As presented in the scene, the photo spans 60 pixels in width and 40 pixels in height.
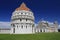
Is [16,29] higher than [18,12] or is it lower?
lower

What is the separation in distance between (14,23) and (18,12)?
543cm

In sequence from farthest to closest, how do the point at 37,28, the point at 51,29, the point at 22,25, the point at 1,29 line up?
the point at 51,29
the point at 37,28
the point at 1,29
the point at 22,25

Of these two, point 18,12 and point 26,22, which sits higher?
point 18,12

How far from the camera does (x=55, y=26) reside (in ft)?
262

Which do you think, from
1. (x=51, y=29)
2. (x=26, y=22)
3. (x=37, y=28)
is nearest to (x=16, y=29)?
(x=26, y=22)

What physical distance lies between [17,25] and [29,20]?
245 inches

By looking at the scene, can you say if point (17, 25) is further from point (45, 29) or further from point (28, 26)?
point (45, 29)

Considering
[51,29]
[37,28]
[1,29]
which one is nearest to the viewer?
[1,29]

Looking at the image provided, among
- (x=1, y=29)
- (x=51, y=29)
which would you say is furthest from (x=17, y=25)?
(x=51, y=29)

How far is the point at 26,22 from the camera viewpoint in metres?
55.8

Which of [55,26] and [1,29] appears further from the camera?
[55,26]

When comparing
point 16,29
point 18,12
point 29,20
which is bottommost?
point 16,29

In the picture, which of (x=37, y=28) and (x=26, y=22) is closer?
(x=26, y=22)

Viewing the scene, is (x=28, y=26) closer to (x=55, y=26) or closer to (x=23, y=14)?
(x=23, y=14)
